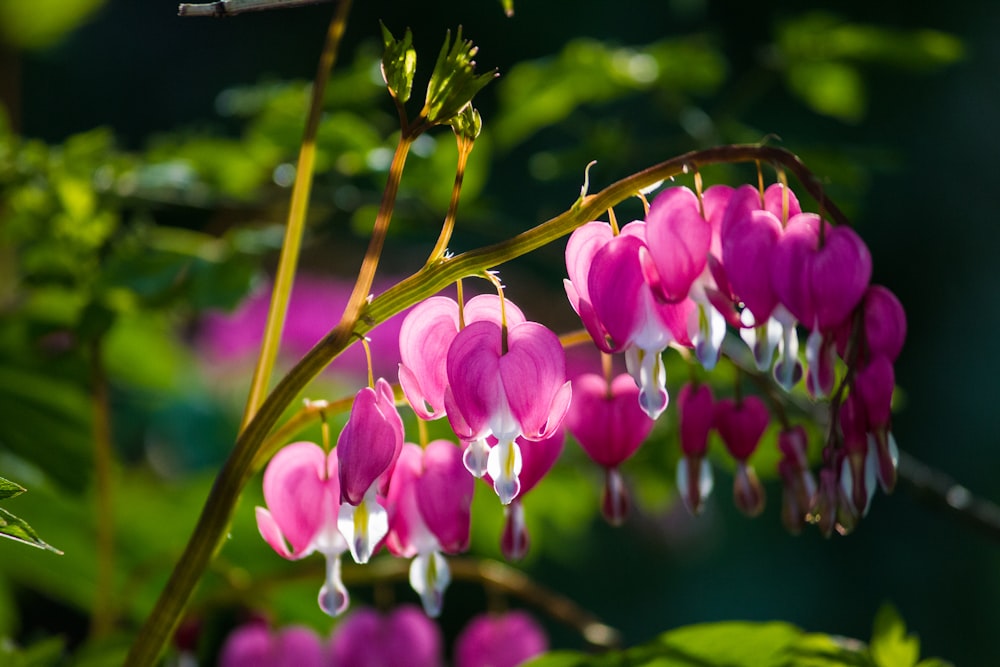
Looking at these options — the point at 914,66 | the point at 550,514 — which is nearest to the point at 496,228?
the point at 550,514

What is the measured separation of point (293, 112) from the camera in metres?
1.31

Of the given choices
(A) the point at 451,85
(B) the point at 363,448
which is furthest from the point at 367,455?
(A) the point at 451,85

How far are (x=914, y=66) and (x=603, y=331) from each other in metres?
1.04

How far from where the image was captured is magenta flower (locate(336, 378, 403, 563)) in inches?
23.4

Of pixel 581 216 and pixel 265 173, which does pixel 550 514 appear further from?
pixel 581 216

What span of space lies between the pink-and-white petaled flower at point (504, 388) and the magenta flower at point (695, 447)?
0.15 metres

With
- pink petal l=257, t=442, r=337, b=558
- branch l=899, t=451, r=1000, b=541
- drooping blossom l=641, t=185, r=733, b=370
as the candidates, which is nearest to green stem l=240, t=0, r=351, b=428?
pink petal l=257, t=442, r=337, b=558

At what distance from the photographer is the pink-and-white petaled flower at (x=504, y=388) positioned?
0.61 m

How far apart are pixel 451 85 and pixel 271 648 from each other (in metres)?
0.67

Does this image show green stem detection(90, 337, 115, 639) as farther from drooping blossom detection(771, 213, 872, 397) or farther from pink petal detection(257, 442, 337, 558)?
drooping blossom detection(771, 213, 872, 397)

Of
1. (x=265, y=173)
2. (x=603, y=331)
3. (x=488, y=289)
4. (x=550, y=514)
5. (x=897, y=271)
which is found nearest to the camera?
(x=603, y=331)

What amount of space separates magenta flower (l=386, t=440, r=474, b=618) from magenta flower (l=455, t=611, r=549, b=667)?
1.49 feet

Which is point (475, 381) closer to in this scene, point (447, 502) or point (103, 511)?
point (447, 502)

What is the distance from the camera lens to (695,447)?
743 millimetres
